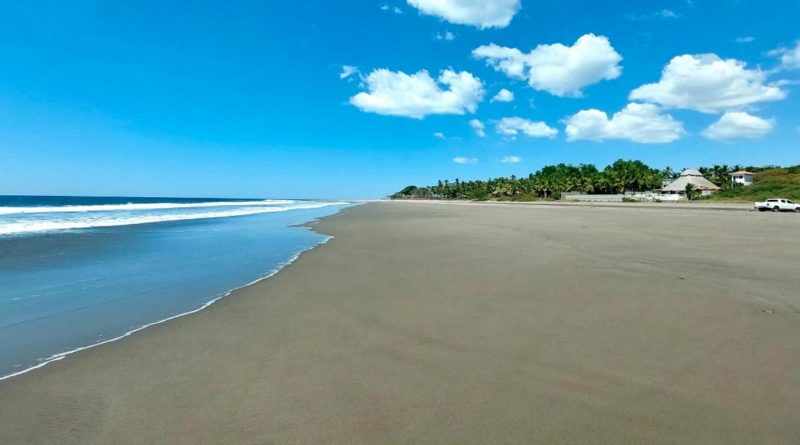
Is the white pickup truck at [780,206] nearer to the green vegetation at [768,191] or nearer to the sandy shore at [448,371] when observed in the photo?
the green vegetation at [768,191]

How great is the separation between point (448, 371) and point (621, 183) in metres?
96.7

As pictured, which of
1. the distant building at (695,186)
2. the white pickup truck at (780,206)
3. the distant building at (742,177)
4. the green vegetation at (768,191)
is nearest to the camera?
the white pickup truck at (780,206)

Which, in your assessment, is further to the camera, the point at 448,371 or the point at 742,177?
the point at 742,177

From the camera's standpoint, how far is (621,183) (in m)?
86.9

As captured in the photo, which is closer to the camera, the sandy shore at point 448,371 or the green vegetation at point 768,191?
the sandy shore at point 448,371

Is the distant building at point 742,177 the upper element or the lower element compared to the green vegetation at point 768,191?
upper

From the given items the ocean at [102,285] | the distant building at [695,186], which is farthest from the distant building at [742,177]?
the ocean at [102,285]

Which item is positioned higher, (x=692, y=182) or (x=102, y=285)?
(x=692, y=182)

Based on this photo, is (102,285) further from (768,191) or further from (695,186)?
(695,186)

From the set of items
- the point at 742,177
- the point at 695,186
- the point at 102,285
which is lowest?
the point at 102,285

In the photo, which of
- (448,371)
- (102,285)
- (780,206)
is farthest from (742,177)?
(102,285)

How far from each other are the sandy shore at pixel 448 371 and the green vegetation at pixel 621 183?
6331 cm

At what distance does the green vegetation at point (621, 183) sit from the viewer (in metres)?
57.7

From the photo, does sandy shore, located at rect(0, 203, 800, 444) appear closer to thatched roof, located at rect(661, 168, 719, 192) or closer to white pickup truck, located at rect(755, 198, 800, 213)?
white pickup truck, located at rect(755, 198, 800, 213)
